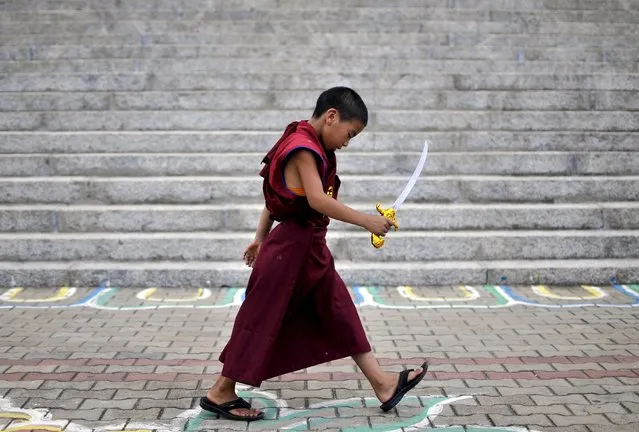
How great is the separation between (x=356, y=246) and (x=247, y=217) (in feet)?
3.33

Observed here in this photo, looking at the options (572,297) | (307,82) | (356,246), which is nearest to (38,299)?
(356,246)

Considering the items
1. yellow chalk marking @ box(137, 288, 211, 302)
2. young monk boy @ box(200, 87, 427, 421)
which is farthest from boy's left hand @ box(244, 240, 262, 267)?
yellow chalk marking @ box(137, 288, 211, 302)

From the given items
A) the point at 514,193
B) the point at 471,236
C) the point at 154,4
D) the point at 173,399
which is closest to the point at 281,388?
the point at 173,399

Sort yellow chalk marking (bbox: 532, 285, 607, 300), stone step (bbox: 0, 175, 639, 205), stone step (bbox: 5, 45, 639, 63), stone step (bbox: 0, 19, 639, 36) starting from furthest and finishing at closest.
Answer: stone step (bbox: 0, 19, 639, 36) < stone step (bbox: 5, 45, 639, 63) < stone step (bbox: 0, 175, 639, 205) < yellow chalk marking (bbox: 532, 285, 607, 300)

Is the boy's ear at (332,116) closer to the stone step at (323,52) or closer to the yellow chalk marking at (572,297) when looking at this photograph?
the yellow chalk marking at (572,297)

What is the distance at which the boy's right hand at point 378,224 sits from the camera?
3.51 meters

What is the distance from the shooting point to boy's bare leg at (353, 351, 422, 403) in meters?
3.76

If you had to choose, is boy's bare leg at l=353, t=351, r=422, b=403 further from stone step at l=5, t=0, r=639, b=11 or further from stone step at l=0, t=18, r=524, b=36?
stone step at l=5, t=0, r=639, b=11

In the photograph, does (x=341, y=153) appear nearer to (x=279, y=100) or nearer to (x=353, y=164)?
(x=353, y=164)

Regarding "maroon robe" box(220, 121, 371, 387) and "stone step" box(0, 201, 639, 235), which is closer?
"maroon robe" box(220, 121, 371, 387)

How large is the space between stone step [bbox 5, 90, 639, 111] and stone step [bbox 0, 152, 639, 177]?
1009 millimetres

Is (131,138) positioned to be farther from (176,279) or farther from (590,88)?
(590,88)

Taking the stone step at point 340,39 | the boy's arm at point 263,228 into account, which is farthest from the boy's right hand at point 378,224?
the stone step at point 340,39

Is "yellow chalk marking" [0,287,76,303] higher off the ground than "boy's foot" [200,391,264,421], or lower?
lower
